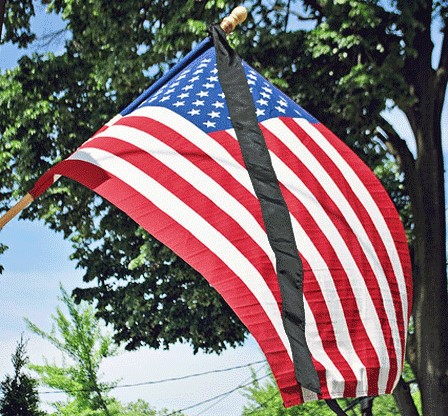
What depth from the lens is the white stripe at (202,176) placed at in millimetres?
5035

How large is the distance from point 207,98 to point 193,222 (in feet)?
3.61

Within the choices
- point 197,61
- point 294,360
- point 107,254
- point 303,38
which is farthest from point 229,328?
point 294,360

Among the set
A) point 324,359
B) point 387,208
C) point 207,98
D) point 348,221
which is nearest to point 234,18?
point 207,98

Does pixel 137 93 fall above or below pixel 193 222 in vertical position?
above

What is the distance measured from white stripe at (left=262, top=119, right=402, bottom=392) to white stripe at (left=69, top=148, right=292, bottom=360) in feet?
Answer: 2.19

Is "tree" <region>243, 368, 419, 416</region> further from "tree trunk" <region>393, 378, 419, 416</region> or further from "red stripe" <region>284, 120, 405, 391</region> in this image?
"red stripe" <region>284, 120, 405, 391</region>

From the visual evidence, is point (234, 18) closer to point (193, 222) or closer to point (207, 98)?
point (207, 98)

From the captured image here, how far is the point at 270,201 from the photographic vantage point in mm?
5086

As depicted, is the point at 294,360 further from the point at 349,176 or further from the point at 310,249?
the point at 349,176

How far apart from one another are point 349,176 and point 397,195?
8.58 m

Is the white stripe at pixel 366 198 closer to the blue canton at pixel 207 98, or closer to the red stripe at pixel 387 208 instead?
the red stripe at pixel 387 208

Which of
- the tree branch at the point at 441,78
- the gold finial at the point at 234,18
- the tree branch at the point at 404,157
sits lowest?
the gold finial at the point at 234,18

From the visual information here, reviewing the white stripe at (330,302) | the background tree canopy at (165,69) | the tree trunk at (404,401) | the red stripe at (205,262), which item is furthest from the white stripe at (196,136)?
the tree trunk at (404,401)

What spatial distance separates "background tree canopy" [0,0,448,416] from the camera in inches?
450
